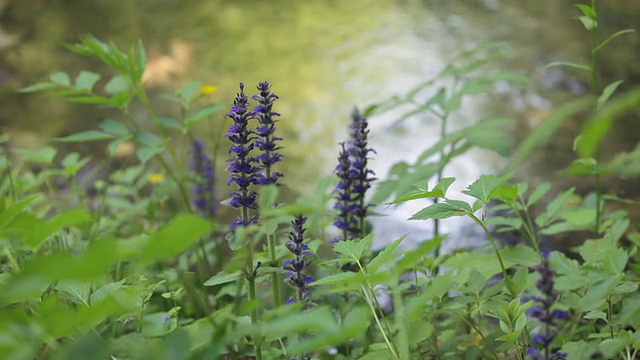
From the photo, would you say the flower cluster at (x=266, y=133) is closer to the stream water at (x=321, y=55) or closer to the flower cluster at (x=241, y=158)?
the flower cluster at (x=241, y=158)

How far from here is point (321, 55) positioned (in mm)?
4141

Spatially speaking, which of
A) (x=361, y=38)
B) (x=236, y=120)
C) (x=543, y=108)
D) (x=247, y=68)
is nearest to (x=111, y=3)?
(x=247, y=68)

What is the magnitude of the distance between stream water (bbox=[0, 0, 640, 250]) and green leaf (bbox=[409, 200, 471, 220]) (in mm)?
1666

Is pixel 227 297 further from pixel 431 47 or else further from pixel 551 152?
pixel 431 47

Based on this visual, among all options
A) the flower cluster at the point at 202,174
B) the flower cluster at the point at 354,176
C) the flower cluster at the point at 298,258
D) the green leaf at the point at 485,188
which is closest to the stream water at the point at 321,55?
the flower cluster at the point at 202,174

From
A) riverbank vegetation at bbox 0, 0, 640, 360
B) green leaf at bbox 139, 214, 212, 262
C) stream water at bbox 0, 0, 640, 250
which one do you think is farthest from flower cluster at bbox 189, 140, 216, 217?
green leaf at bbox 139, 214, 212, 262

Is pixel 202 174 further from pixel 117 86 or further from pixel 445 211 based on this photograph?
pixel 445 211

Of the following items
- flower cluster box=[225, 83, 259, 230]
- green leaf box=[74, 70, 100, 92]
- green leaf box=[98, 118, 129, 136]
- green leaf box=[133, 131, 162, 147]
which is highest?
green leaf box=[74, 70, 100, 92]

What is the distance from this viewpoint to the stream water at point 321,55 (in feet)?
11.1

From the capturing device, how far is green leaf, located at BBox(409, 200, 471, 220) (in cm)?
108

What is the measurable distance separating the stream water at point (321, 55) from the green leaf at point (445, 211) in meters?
1.67

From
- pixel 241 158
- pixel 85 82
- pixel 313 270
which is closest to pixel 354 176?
pixel 241 158

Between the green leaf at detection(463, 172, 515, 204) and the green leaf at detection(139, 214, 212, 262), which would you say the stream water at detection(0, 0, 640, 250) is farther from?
the green leaf at detection(139, 214, 212, 262)

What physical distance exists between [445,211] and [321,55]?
10.4 feet
